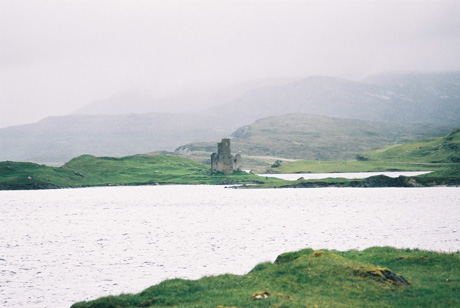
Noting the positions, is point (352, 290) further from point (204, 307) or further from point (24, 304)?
point (24, 304)

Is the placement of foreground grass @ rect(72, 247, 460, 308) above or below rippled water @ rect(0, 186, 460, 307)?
above

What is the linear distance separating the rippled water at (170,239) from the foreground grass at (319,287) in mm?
7486

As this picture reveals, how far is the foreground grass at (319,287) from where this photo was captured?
24.6m

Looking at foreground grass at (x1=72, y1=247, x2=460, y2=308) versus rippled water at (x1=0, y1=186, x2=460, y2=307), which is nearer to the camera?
foreground grass at (x1=72, y1=247, x2=460, y2=308)

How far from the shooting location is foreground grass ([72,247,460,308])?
24562 millimetres

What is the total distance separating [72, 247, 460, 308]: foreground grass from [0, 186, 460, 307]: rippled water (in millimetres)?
7486

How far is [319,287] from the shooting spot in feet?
89.0

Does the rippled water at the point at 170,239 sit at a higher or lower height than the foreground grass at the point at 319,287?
lower

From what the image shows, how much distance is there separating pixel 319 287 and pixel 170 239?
36.4 metres

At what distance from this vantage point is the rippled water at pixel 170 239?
3894 centimetres

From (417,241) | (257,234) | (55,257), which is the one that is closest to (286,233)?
(257,234)

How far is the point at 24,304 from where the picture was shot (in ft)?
105

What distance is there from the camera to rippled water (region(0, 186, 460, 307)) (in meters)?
→ 38.9

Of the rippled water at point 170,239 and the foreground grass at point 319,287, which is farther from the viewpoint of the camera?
the rippled water at point 170,239
